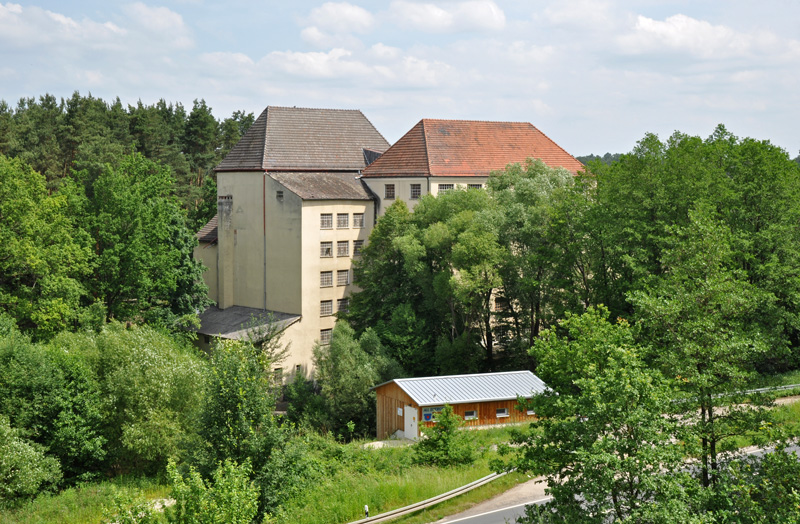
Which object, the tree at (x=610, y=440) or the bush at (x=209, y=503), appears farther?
the bush at (x=209, y=503)

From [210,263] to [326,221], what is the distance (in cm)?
1159

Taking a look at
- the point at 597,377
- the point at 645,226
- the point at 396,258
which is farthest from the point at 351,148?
the point at 597,377

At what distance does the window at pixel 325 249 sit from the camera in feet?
174

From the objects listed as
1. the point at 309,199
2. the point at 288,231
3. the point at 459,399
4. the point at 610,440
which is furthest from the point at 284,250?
the point at 610,440

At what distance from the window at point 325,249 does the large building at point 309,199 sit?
0.07 metres

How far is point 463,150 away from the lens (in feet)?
183

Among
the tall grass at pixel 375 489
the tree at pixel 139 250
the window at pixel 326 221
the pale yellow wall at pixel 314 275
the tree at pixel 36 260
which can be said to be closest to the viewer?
the tall grass at pixel 375 489

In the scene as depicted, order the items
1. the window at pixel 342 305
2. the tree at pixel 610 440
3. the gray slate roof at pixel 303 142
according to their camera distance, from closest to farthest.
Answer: the tree at pixel 610 440 → the window at pixel 342 305 → the gray slate roof at pixel 303 142

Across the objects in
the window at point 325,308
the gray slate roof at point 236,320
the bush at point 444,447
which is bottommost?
the bush at point 444,447

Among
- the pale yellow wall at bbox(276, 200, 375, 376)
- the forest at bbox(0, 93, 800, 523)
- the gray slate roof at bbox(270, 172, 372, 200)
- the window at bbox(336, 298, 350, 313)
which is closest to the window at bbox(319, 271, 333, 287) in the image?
the pale yellow wall at bbox(276, 200, 375, 376)

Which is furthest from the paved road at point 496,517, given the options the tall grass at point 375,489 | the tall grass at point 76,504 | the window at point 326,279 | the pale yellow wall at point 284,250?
the window at point 326,279

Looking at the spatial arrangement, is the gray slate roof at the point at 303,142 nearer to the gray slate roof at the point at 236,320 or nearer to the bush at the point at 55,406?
the gray slate roof at the point at 236,320

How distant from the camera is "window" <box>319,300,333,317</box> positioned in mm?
53344

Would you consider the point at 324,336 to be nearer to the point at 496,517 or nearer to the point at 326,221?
the point at 326,221
